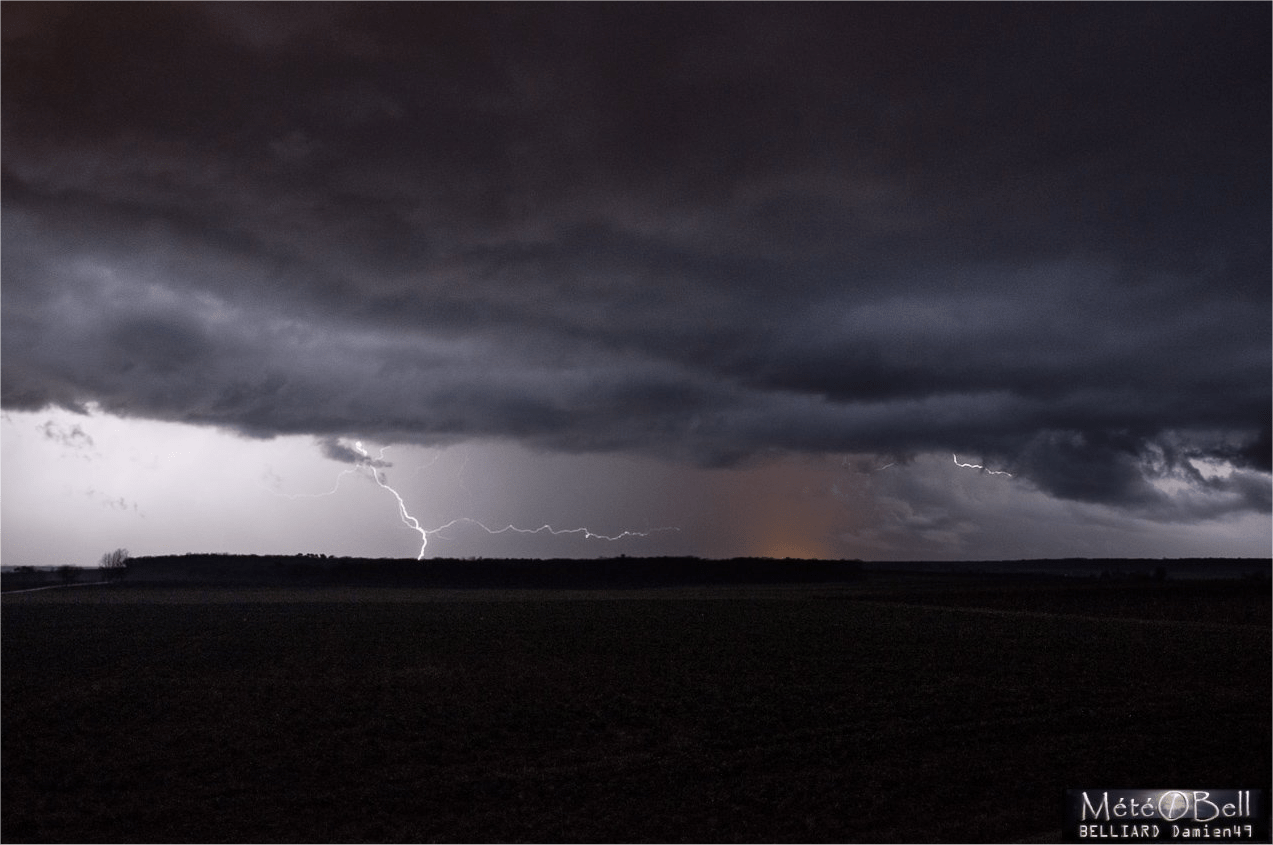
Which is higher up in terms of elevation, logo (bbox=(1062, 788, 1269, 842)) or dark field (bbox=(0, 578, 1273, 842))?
logo (bbox=(1062, 788, 1269, 842))

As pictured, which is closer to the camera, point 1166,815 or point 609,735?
point 1166,815

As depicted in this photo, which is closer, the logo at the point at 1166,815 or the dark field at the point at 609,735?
the logo at the point at 1166,815

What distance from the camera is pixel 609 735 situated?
23.2 metres

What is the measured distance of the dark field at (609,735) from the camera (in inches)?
652

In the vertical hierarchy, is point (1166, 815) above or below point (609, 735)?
above

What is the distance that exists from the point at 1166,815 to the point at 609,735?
12.7m

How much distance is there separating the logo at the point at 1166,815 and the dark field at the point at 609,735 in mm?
799

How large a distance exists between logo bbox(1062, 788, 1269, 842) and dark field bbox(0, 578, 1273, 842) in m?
0.80

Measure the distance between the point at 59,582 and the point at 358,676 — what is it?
161253 millimetres

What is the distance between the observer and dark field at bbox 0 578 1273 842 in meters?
16.6

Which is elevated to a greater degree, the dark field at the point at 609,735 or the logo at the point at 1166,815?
the logo at the point at 1166,815

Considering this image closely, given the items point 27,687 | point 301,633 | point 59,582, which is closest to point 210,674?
point 27,687

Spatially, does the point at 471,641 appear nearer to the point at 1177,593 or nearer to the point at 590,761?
the point at 590,761

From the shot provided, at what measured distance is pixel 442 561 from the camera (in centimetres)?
19962
